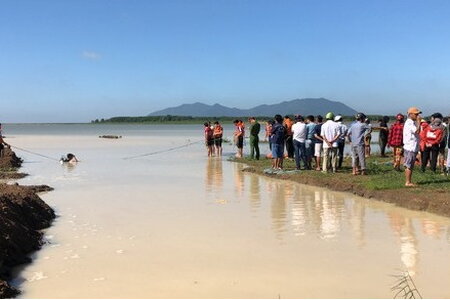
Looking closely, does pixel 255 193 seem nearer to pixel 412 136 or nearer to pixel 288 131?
pixel 412 136

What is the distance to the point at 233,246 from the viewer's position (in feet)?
24.0

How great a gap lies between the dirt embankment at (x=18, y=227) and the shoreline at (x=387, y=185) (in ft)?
22.0

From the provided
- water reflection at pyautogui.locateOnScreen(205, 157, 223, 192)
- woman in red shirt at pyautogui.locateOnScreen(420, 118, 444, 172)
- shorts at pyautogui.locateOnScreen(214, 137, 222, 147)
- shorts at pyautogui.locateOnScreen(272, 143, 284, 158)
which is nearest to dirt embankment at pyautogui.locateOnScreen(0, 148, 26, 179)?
water reflection at pyautogui.locateOnScreen(205, 157, 223, 192)

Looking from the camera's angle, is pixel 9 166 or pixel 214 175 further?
pixel 9 166

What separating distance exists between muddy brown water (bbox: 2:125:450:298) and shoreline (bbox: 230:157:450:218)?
0.98 ft

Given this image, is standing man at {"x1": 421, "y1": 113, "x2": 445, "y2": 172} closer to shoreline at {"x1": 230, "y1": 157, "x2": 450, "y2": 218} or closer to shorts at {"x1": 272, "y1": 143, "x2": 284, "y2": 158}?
shoreline at {"x1": 230, "y1": 157, "x2": 450, "y2": 218}

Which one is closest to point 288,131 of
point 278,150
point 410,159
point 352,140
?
point 278,150

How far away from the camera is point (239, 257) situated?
6.75 metres

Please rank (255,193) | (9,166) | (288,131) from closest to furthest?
(255,193)
(288,131)
(9,166)

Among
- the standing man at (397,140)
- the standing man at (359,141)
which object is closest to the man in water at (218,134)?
the standing man at (397,140)

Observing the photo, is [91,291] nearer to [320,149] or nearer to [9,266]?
[9,266]

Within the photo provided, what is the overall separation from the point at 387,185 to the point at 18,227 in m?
7.79

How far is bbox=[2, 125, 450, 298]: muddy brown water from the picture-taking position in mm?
5633

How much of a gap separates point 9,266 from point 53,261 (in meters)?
0.56
